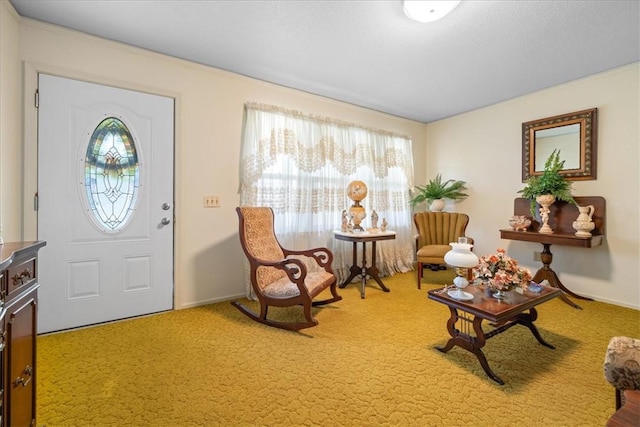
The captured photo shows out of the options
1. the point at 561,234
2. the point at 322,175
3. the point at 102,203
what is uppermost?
the point at 322,175

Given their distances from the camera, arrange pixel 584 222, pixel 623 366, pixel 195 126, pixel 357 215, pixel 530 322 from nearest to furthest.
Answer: pixel 623 366
pixel 530 322
pixel 195 126
pixel 584 222
pixel 357 215

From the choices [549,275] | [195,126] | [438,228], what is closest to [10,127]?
[195,126]

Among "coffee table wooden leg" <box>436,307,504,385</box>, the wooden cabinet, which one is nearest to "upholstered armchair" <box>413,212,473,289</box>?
"coffee table wooden leg" <box>436,307,504,385</box>

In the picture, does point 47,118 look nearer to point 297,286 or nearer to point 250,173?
point 250,173

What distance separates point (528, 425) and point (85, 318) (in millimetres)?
3230

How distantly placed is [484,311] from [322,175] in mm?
2500

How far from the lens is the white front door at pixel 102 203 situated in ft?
7.65

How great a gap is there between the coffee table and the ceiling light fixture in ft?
6.58

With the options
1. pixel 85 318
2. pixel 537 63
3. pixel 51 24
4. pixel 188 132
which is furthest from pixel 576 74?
pixel 85 318

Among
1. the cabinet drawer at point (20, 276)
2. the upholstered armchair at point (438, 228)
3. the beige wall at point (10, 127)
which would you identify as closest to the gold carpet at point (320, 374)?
the cabinet drawer at point (20, 276)

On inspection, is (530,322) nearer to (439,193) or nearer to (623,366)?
(623,366)

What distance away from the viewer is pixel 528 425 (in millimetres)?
1441

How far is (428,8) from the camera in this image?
2004mm

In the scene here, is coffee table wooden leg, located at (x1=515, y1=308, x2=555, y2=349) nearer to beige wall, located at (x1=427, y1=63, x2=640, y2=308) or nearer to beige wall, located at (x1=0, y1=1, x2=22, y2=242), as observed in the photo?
beige wall, located at (x1=427, y1=63, x2=640, y2=308)
